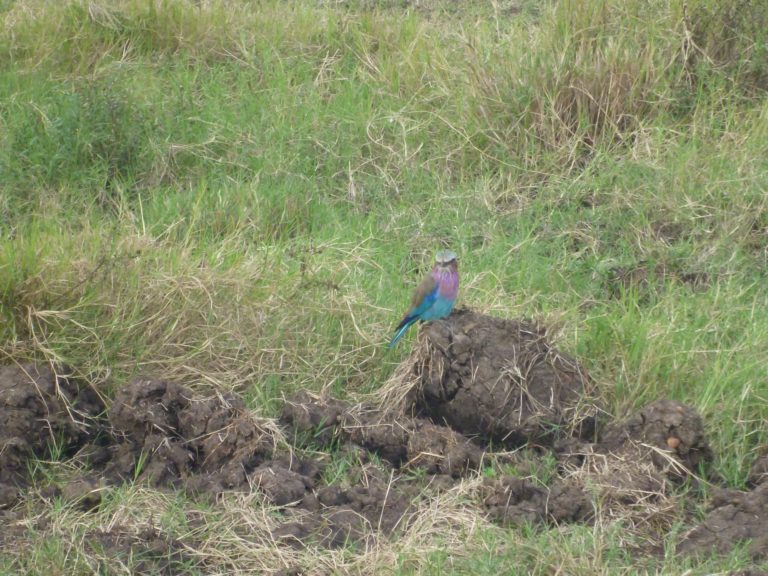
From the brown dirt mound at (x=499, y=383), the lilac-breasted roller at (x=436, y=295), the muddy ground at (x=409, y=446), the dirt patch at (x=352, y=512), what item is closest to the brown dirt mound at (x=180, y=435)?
the muddy ground at (x=409, y=446)

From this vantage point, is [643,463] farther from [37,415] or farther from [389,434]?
[37,415]

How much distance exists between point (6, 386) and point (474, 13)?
4489 mm

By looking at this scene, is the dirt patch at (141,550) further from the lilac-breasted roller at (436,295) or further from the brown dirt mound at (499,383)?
the lilac-breasted roller at (436,295)

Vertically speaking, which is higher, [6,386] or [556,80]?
[556,80]

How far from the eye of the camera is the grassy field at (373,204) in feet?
14.6

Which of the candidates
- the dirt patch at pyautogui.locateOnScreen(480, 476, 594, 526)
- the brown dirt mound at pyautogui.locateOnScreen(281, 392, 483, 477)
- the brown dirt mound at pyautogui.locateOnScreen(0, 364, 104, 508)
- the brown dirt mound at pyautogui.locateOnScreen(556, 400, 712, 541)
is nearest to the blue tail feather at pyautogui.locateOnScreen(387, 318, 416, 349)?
the brown dirt mound at pyautogui.locateOnScreen(281, 392, 483, 477)

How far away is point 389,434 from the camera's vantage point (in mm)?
4391

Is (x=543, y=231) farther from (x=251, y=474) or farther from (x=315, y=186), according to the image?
(x=251, y=474)

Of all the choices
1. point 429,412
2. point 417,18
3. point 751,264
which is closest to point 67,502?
point 429,412

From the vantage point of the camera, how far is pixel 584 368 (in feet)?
15.1

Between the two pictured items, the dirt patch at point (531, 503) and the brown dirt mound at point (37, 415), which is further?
the brown dirt mound at point (37, 415)

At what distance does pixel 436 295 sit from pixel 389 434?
596mm

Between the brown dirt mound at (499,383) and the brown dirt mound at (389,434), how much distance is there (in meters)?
0.10

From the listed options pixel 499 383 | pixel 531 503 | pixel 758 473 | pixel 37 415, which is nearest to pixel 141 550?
pixel 37 415
